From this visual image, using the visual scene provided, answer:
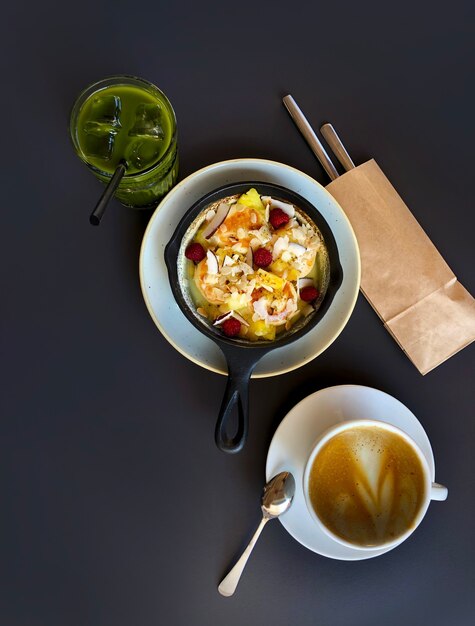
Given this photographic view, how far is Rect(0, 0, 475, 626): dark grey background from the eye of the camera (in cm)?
131

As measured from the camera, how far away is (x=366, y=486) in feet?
4.07

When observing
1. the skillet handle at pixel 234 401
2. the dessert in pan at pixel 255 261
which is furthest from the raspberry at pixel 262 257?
the skillet handle at pixel 234 401

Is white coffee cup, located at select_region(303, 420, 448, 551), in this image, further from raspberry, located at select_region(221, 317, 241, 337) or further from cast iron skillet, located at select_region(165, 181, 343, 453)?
raspberry, located at select_region(221, 317, 241, 337)

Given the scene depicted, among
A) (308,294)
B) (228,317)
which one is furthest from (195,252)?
(308,294)

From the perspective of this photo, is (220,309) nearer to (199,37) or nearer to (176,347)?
(176,347)

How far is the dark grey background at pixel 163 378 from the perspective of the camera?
1.31m

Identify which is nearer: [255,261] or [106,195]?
[106,195]

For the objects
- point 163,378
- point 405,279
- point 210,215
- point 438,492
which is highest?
point 210,215

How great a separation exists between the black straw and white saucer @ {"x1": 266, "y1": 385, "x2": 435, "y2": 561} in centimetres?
58

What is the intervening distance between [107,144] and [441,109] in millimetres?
777

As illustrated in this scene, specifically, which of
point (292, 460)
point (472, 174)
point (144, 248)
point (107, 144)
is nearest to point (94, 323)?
point (144, 248)

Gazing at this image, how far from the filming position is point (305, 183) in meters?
1.27

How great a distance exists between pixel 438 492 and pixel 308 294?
0.49 meters

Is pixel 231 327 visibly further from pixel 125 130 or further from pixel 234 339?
pixel 125 130
